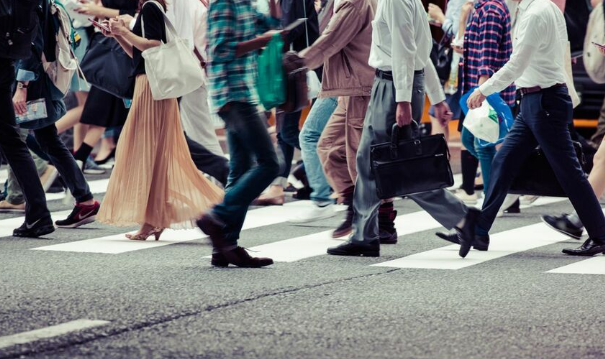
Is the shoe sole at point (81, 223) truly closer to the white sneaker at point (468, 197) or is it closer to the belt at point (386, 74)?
the belt at point (386, 74)

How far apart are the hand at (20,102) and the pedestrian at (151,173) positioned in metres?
0.89

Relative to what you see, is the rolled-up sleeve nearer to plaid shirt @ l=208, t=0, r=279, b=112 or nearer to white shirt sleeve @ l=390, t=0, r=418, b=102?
plaid shirt @ l=208, t=0, r=279, b=112

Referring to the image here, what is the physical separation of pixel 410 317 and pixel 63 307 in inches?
64.1

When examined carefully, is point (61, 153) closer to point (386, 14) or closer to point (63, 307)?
point (386, 14)

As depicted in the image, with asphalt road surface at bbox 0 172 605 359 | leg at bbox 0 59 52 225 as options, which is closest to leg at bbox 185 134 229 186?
asphalt road surface at bbox 0 172 605 359

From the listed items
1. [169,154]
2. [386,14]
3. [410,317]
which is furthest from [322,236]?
[410,317]

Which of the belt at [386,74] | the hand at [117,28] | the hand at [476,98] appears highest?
the hand at [117,28]

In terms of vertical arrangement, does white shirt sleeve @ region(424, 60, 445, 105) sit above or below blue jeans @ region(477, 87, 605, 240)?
above

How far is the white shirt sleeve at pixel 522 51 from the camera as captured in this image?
7992 millimetres

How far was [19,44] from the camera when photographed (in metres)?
8.70

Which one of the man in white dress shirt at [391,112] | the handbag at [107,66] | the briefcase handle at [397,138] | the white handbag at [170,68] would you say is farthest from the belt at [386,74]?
the handbag at [107,66]

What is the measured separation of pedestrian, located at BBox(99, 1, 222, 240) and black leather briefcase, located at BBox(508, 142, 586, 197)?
6.70 feet

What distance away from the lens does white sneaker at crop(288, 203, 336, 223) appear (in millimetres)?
10180

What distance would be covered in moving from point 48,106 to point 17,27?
0.97 metres
